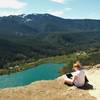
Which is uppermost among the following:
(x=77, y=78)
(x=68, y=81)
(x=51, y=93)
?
(x=77, y=78)

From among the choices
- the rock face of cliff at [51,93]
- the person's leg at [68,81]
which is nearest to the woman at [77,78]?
the person's leg at [68,81]

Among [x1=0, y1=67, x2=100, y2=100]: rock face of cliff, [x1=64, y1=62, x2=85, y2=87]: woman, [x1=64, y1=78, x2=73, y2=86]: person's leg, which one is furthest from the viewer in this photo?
[x1=64, y1=78, x2=73, y2=86]: person's leg

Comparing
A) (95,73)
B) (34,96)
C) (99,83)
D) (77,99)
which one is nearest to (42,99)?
(34,96)

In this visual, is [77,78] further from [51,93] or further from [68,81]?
[51,93]

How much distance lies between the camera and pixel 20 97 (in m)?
22.5

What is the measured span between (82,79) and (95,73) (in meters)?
7.11

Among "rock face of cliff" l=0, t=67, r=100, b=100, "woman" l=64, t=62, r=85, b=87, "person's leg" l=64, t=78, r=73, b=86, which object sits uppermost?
"woman" l=64, t=62, r=85, b=87

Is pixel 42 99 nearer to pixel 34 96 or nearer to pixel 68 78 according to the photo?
pixel 34 96

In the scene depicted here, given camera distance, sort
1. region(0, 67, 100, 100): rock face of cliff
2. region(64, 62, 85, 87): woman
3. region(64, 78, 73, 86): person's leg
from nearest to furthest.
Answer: region(0, 67, 100, 100): rock face of cliff
region(64, 62, 85, 87): woman
region(64, 78, 73, 86): person's leg

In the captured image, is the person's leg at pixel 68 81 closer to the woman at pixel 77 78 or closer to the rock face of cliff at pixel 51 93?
the woman at pixel 77 78

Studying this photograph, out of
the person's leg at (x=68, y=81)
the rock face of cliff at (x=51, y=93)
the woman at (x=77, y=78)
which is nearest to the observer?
the rock face of cliff at (x=51, y=93)

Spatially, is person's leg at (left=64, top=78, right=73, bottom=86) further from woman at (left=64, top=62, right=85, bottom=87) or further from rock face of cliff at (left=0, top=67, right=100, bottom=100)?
rock face of cliff at (left=0, top=67, right=100, bottom=100)

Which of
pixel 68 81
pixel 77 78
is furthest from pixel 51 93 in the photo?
pixel 68 81

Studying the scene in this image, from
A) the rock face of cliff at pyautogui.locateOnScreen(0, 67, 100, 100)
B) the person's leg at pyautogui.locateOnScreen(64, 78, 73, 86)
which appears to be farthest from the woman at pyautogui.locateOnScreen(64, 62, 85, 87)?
the rock face of cliff at pyautogui.locateOnScreen(0, 67, 100, 100)
